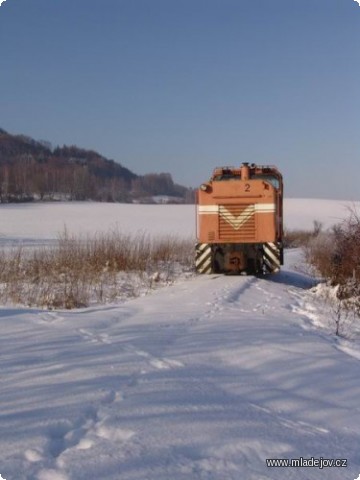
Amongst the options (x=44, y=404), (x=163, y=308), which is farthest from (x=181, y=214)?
(x=44, y=404)

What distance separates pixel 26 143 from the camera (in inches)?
4144

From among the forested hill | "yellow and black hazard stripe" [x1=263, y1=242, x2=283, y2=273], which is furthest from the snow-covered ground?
"yellow and black hazard stripe" [x1=263, y1=242, x2=283, y2=273]

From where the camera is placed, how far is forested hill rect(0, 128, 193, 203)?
83875 mm

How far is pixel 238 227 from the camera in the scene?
1398 centimetres

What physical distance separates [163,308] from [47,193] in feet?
262

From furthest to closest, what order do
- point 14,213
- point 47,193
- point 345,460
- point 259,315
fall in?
point 47,193 < point 14,213 < point 259,315 < point 345,460

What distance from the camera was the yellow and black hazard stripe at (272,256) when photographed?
45.4ft

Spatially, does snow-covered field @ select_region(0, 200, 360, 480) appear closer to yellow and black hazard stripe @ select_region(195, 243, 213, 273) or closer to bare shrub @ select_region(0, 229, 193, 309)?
bare shrub @ select_region(0, 229, 193, 309)

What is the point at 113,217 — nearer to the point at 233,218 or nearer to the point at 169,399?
the point at 233,218

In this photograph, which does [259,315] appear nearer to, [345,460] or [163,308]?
[163,308]

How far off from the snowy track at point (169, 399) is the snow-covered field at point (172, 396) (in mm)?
10

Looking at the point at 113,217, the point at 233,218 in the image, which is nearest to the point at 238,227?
the point at 233,218

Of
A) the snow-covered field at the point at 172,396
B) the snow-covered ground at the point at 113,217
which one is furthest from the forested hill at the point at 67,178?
the snow-covered field at the point at 172,396

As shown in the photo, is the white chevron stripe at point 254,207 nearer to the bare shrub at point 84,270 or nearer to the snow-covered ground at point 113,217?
the bare shrub at point 84,270
